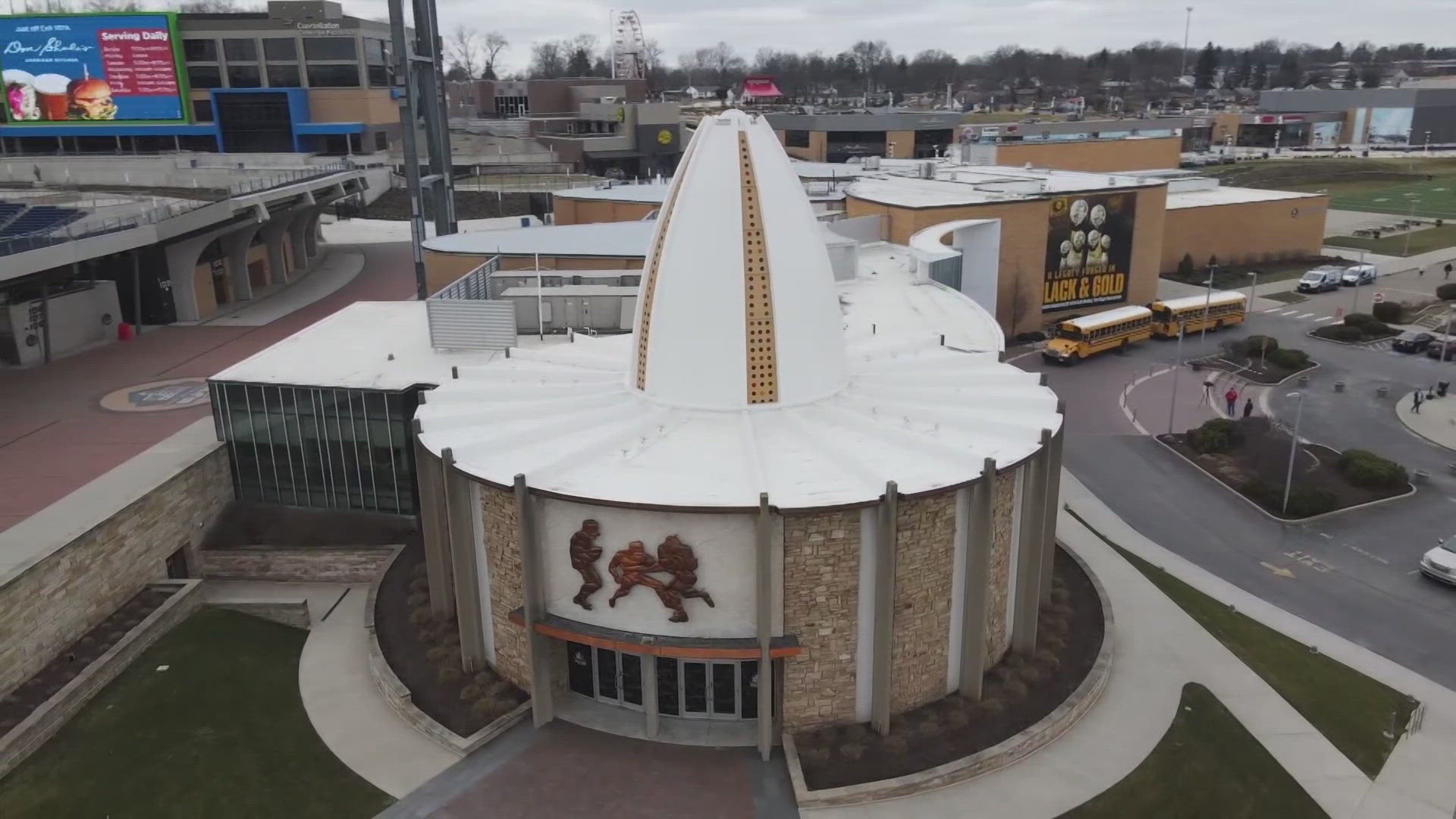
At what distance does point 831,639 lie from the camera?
755 inches

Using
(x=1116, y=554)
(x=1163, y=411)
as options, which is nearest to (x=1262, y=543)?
(x=1116, y=554)

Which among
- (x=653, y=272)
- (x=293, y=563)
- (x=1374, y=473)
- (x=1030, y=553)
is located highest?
(x=653, y=272)

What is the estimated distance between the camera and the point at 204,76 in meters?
80.2

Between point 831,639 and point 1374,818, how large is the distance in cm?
1021

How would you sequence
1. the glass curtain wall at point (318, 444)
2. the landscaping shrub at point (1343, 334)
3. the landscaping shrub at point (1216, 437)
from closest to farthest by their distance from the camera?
the glass curtain wall at point (318, 444) < the landscaping shrub at point (1216, 437) < the landscaping shrub at point (1343, 334)

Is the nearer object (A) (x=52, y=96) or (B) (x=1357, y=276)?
(B) (x=1357, y=276)

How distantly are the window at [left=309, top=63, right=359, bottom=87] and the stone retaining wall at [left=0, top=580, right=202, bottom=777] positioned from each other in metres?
67.1

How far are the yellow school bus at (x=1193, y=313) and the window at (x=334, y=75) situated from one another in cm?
6431

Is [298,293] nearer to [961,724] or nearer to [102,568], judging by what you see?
[102,568]

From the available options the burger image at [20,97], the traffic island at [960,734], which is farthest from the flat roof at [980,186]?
the burger image at [20,97]

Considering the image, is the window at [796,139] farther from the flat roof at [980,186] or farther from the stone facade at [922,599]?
the stone facade at [922,599]

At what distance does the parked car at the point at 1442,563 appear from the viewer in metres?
26.2

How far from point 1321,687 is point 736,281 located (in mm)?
15493

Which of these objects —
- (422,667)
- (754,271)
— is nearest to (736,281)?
(754,271)
